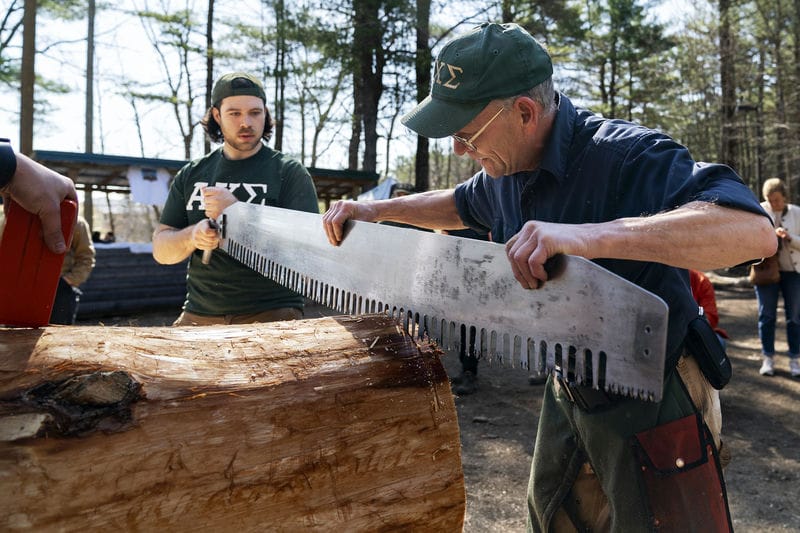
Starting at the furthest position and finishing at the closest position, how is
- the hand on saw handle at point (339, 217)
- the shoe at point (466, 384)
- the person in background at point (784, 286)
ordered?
the person in background at point (784, 286) → the shoe at point (466, 384) → the hand on saw handle at point (339, 217)

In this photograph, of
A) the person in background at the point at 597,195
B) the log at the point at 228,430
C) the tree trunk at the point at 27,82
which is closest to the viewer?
the log at the point at 228,430

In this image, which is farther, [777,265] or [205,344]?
[777,265]

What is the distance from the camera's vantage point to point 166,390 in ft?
5.07

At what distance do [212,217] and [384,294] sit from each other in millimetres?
1513

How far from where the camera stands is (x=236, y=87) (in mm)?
3320

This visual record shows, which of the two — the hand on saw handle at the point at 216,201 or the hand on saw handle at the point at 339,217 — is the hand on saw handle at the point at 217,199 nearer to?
the hand on saw handle at the point at 216,201

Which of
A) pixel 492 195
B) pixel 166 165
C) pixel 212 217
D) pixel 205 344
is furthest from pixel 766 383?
pixel 166 165

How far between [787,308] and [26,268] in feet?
26.6

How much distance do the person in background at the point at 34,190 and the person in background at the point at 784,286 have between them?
7.52m

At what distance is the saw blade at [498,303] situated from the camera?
4.90ft

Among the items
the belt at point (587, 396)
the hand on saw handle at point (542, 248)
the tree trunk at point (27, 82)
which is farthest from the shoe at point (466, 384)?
the tree trunk at point (27, 82)

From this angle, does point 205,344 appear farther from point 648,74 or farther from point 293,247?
point 648,74

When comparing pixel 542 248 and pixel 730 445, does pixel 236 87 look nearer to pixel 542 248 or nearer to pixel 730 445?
pixel 542 248

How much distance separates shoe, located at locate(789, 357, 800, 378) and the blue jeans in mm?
53
